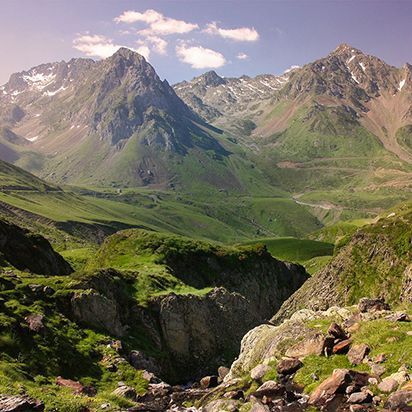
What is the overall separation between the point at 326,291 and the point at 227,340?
22.2m

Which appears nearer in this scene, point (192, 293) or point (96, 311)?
point (96, 311)

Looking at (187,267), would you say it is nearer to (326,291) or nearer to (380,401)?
(326,291)

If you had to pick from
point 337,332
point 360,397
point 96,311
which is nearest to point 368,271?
point 337,332

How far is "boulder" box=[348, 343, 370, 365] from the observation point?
3202cm

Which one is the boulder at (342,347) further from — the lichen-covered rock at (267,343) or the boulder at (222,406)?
the boulder at (222,406)

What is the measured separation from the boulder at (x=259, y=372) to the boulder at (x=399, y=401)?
439 inches

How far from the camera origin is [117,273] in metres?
68.8

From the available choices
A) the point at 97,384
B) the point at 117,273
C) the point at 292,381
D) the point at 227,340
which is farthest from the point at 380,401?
the point at 117,273

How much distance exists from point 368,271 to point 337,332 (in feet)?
148

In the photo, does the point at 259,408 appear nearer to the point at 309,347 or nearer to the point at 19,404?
the point at 309,347

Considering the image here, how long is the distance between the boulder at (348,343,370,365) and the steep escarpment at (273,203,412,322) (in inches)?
1505

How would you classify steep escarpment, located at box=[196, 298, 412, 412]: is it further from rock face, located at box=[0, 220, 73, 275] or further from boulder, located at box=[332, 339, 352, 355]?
rock face, located at box=[0, 220, 73, 275]

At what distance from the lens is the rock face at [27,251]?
73.9 metres

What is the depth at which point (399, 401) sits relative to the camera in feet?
85.1
